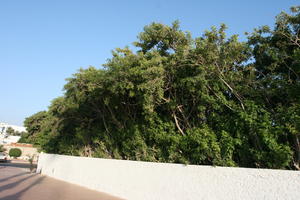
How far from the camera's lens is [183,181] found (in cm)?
731

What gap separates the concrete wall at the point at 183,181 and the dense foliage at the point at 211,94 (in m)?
0.50

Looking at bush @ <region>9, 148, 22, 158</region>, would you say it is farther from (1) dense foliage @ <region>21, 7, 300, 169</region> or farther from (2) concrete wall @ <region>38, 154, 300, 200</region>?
(1) dense foliage @ <region>21, 7, 300, 169</region>

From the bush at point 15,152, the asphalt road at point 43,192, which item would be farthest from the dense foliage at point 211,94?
the bush at point 15,152

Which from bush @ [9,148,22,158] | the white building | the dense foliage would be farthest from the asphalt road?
the white building

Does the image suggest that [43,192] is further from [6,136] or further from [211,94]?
[6,136]

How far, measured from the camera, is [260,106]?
661 cm

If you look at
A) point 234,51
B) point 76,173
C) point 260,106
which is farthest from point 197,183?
point 76,173

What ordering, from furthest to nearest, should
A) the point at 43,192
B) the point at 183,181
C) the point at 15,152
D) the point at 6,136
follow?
the point at 6,136 → the point at 15,152 → the point at 43,192 → the point at 183,181

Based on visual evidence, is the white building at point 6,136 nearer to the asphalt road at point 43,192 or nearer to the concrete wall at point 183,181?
the asphalt road at point 43,192

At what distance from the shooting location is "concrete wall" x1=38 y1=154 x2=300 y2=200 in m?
5.41

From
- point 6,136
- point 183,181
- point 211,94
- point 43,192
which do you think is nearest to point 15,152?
point 6,136

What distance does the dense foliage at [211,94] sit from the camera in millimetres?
6324

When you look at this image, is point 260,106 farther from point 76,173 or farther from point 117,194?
point 76,173

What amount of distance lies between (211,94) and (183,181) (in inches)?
112
